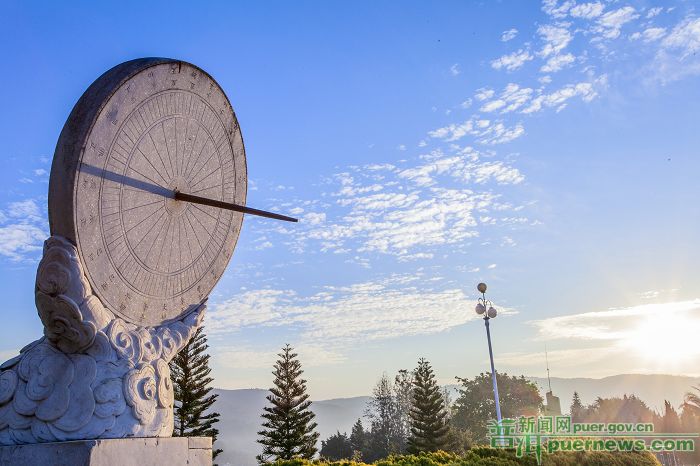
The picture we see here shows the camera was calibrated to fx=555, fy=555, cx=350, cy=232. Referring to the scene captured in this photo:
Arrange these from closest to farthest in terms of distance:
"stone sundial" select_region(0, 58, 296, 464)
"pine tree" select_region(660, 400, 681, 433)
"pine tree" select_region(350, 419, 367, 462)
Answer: "stone sundial" select_region(0, 58, 296, 464) → "pine tree" select_region(660, 400, 681, 433) → "pine tree" select_region(350, 419, 367, 462)

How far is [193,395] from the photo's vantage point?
22.8 metres

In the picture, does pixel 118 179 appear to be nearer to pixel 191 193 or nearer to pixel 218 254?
pixel 191 193

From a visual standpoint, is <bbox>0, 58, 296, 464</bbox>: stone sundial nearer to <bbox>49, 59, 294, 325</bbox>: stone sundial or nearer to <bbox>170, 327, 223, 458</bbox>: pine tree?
<bbox>49, 59, 294, 325</bbox>: stone sundial

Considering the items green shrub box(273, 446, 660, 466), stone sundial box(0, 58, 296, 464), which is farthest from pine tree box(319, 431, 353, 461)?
stone sundial box(0, 58, 296, 464)

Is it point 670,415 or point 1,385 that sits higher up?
point 1,385

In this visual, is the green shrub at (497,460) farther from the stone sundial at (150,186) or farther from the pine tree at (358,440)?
the pine tree at (358,440)

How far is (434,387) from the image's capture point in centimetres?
2903

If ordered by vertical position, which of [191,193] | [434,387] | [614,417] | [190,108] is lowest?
[614,417]

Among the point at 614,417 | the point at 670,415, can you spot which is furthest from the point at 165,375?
the point at 614,417

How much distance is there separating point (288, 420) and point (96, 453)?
22571mm

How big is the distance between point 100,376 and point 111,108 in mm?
2483

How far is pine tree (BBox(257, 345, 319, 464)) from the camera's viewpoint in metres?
25.4

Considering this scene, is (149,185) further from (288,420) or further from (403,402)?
(403,402)

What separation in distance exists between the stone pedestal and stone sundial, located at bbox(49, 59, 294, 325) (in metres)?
1.22
